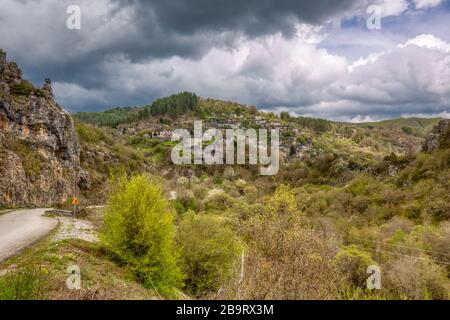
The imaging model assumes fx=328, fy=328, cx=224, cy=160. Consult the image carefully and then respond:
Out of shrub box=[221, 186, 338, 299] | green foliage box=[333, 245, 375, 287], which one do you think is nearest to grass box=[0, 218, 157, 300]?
shrub box=[221, 186, 338, 299]

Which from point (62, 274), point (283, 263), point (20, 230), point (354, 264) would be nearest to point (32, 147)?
point (20, 230)

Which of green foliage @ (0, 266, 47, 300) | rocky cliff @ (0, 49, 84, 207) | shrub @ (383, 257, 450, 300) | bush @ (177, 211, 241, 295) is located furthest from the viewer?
rocky cliff @ (0, 49, 84, 207)

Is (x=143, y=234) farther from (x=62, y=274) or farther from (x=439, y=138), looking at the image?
(x=439, y=138)

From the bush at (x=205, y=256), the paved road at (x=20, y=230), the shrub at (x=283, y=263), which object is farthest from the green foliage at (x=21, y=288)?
the bush at (x=205, y=256)

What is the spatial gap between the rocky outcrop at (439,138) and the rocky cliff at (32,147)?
66997mm

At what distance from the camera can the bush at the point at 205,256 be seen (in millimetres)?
24406

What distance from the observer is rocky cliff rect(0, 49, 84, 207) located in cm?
3569

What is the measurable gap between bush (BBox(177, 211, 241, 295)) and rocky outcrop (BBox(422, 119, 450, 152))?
185ft

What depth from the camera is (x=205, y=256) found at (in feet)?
82.6

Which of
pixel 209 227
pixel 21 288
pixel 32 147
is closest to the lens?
pixel 21 288

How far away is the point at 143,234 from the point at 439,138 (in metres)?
68.0

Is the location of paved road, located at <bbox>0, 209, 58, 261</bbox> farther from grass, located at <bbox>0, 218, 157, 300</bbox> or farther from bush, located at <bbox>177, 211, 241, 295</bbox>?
bush, located at <bbox>177, 211, 241, 295</bbox>

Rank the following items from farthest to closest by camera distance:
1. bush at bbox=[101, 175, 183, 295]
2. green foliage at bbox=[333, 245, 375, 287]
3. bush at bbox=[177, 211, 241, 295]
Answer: green foliage at bbox=[333, 245, 375, 287], bush at bbox=[177, 211, 241, 295], bush at bbox=[101, 175, 183, 295]
